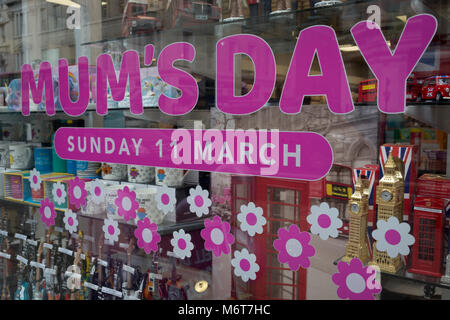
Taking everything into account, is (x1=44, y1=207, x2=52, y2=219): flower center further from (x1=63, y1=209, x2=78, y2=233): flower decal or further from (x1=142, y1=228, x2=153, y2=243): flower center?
(x1=142, y1=228, x2=153, y2=243): flower center

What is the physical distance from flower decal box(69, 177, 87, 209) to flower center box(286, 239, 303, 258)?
1.07 metres

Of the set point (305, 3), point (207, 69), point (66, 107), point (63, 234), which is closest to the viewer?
point (305, 3)

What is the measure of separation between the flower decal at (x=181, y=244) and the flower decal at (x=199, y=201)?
113mm

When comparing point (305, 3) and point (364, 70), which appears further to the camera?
point (305, 3)

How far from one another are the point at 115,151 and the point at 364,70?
114 centimetres

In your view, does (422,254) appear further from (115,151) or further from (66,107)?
(66,107)

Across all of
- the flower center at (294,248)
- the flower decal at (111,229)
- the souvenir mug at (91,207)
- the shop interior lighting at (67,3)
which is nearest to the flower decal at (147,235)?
the flower decal at (111,229)

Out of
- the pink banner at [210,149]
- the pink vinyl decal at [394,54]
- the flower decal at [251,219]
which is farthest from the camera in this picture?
the flower decal at [251,219]

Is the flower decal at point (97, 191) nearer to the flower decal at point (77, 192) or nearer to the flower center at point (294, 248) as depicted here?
the flower decal at point (77, 192)

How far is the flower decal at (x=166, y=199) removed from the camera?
5.74 feet

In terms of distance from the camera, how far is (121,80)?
1.85m

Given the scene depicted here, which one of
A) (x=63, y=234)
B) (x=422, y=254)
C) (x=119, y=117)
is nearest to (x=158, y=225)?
(x=119, y=117)

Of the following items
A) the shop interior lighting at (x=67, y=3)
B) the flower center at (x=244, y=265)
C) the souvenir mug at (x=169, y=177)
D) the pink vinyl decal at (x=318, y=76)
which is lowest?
the flower center at (x=244, y=265)

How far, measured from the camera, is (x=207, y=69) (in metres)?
1.63
